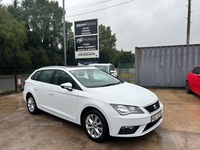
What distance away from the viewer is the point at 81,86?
3395mm

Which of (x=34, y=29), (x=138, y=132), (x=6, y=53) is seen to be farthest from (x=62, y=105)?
(x=34, y=29)

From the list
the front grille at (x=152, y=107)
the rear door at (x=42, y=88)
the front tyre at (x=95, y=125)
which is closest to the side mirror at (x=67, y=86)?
the front tyre at (x=95, y=125)

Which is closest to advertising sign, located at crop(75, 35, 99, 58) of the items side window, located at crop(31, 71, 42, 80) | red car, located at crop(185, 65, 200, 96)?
red car, located at crop(185, 65, 200, 96)

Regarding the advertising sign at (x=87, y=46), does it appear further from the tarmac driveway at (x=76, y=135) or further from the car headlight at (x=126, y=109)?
the car headlight at (x=126, y=109)

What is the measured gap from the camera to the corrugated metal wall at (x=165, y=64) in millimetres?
8203

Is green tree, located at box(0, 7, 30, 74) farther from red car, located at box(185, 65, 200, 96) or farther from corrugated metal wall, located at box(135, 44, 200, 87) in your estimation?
red car, located at box(185, 65, 200, 96)

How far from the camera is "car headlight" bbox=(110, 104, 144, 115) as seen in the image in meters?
2.79

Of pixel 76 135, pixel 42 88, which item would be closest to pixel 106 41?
pixel 42 88

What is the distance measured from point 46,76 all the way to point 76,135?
1.86 metres

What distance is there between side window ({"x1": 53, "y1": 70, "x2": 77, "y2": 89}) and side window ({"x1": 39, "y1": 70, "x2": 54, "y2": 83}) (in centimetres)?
23

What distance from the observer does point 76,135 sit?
342 cm

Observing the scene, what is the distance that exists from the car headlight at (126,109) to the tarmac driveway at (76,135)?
67 centimetres

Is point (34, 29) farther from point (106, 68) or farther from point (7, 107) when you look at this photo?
point (7, 107)

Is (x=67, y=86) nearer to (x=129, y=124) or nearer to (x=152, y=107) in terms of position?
(x=129, y=124)
